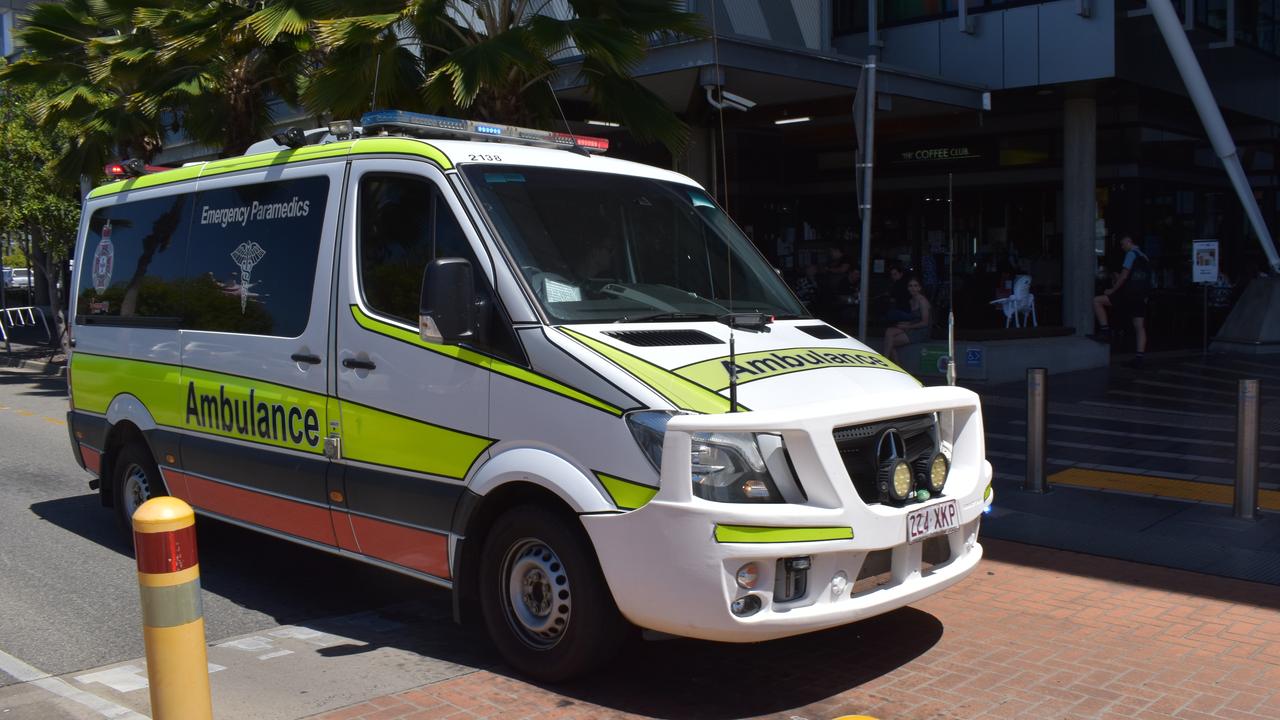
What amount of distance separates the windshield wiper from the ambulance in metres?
0.02

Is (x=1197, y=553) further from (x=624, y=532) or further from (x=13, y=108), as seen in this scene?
(x=13, y=108)

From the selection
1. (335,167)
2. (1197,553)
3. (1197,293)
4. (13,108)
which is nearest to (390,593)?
(335,167)

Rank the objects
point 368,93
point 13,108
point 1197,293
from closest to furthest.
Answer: point 368,93
point 13,108
point 1197,293

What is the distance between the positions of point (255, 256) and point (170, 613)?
3.27 meters

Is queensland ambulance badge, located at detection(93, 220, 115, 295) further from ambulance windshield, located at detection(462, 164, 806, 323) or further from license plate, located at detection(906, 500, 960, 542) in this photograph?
license plate, located at detection(906, 500, 960, 542)

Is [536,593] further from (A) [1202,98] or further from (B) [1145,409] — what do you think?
(A) [1202,98]

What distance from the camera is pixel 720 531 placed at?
439cm

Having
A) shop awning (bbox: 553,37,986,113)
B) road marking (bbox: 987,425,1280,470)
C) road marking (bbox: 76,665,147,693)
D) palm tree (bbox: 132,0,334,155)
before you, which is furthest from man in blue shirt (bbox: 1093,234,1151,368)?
road marking (bbox: 76,665,147,693)

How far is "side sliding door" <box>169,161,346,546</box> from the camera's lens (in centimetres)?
605

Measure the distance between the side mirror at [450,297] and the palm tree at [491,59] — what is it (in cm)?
613

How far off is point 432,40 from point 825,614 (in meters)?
9.67

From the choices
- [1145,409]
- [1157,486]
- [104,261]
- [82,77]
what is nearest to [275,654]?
[104,261]

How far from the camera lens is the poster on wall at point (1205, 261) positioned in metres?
Answer: 19.0

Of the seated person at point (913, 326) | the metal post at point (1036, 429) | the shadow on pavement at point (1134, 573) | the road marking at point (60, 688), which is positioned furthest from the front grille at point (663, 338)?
the seated person at point (913, 326)
